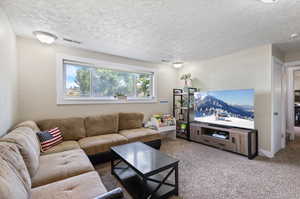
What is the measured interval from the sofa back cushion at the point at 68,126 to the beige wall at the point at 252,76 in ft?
11.5

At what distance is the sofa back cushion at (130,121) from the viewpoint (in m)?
3.36

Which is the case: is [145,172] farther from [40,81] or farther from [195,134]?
[40,81]

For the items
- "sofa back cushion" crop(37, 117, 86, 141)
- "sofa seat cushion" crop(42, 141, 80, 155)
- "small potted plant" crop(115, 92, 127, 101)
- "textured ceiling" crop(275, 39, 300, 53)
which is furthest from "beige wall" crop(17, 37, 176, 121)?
"textured ceiling" crop(275, 39, 300, 53)

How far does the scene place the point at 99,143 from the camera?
244 cm

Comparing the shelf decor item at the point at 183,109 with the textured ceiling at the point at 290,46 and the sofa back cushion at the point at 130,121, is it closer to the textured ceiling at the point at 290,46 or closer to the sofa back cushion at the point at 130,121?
the sofa back cushion at the point at 130,121

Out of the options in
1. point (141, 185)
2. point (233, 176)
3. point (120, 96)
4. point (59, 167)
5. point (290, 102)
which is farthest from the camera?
point (290, 102)

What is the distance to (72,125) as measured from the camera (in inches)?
106

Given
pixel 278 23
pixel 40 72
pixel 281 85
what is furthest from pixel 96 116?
pixel 281 85

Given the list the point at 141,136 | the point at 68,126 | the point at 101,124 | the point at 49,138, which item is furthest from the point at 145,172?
the point at 68,126

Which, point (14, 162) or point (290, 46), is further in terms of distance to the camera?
point (290, 46)

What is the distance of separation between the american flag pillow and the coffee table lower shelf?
3.64 feet

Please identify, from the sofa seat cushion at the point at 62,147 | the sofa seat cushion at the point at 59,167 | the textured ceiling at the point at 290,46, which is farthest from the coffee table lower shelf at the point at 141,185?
the textured ceiling at the point at 290,46

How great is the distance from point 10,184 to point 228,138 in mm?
3431

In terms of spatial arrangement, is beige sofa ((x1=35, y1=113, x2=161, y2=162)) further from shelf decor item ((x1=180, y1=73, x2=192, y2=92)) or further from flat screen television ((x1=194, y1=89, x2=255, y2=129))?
shelf decor item ((x1=180, y1=73, x2=192, y2=92))
